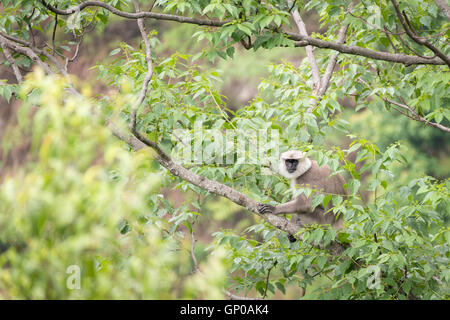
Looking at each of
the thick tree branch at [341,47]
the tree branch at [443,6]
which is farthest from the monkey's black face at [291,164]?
the tree branch at [443,6]

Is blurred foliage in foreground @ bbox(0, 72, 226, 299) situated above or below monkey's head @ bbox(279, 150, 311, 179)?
below

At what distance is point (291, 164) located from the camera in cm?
472

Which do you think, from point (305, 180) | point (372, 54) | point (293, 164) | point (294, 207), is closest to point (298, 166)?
point (293, 164)

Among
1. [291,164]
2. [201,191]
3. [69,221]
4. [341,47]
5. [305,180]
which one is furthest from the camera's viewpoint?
[305,180]

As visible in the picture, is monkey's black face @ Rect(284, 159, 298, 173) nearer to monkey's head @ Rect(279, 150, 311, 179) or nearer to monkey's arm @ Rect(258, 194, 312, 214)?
monkey's head @ Rect(279, 150, 311, 179)

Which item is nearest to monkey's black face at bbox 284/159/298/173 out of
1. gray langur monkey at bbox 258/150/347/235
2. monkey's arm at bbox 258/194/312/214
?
gray langur monkey at bbox 258/150/347/235

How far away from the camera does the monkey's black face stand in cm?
471

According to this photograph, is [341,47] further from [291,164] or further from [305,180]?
[305,180]

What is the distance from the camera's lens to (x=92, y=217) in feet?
3.98

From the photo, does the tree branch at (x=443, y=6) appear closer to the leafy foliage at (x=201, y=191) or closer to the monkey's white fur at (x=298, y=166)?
the leafy foliage at (x=201, y=191)

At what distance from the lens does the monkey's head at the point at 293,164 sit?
4643 millimetres

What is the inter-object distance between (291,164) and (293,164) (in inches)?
1.0
